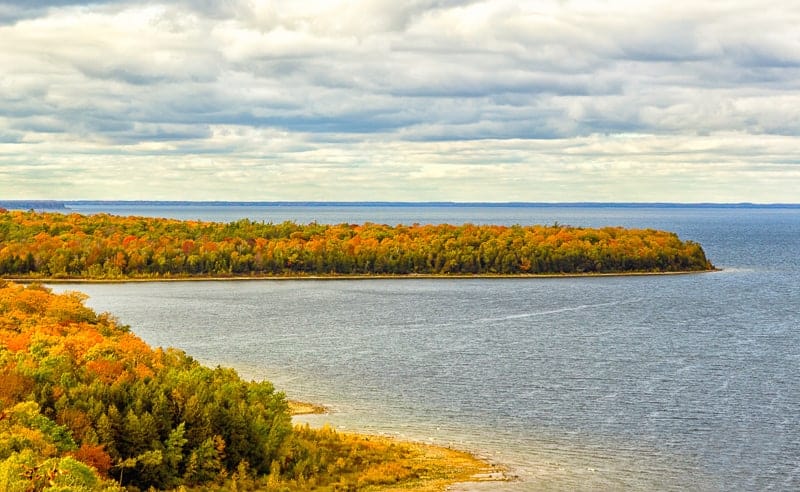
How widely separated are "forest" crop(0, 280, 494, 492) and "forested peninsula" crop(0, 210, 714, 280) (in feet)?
377

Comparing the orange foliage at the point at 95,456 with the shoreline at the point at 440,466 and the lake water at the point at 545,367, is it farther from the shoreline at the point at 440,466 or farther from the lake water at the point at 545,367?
the lake water at the point at 545,367

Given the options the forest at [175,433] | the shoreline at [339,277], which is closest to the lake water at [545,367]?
the forest at [175,433]

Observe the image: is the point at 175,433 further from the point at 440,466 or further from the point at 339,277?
the point at 339,277

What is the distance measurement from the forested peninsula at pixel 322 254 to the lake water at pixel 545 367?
89.3 feet

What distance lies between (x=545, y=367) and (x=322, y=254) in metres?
103

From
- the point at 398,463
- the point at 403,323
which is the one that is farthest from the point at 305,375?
Result: the point at 403,323

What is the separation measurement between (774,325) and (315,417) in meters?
58.5

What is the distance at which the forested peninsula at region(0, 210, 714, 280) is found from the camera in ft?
523

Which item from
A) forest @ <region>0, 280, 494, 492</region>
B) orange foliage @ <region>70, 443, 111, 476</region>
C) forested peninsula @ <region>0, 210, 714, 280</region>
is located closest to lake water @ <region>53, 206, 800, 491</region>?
forest @ <region>0, 280, 494, 492</region>

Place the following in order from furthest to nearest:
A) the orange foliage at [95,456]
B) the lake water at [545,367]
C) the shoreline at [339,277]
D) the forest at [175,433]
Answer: the shoreline at [339,277]
the lake water at [545,367]
the forest at [175,433]
the orange foliage at [95,456]

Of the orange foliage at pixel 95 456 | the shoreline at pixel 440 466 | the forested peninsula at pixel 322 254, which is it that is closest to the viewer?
the orange foliage at pixel 95 456

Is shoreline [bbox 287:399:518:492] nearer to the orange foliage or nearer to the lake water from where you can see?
the lake water

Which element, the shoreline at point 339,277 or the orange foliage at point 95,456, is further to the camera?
the shoreline at point 339,277

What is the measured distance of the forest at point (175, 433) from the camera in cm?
3800
